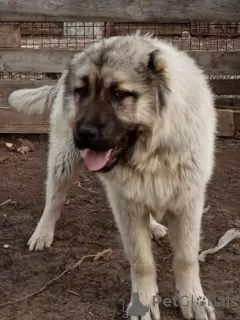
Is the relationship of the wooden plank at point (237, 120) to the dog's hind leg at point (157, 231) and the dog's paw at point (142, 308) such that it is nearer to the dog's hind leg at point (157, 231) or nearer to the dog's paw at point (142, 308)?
the dog's hind leg at point (157, 231)

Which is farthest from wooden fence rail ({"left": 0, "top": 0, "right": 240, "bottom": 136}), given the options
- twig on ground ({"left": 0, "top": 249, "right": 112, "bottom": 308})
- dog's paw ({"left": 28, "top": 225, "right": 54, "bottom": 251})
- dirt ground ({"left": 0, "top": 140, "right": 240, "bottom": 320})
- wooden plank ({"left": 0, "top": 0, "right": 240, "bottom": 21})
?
twig on ground ({"left": 0, "top": 249, "right": 112, "bottom": 308})

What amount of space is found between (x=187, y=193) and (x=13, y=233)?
158cm

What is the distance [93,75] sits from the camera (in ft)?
8.66

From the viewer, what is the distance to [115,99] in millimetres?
2592

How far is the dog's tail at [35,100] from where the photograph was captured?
385cm

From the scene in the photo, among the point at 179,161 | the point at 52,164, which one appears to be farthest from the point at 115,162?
the point at 52,164

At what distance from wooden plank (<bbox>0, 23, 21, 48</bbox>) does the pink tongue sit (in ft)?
10.6

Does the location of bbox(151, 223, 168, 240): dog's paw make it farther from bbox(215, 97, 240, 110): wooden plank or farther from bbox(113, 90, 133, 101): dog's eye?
bbox(215, 97, 240, 110): wooden plank

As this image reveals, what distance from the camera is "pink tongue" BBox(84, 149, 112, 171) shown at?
2.67 meters

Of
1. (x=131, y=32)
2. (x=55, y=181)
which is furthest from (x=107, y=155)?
(x=131, y=32)

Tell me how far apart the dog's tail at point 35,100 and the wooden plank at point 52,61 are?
1.62 metres

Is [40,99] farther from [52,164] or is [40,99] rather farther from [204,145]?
[204,145]

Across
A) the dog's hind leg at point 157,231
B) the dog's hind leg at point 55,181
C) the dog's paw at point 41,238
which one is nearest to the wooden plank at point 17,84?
the dog's hind leg at point 55,181

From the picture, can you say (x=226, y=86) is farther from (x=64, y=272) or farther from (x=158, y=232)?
(x=64, y=272)
